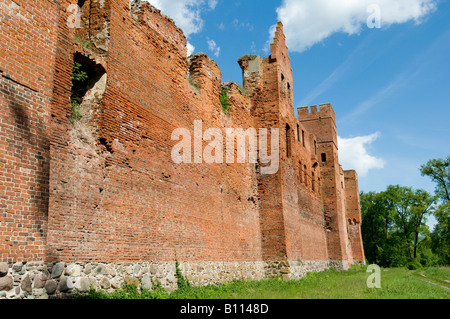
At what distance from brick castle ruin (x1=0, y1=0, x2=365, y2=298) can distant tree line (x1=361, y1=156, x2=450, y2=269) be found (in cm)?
2964

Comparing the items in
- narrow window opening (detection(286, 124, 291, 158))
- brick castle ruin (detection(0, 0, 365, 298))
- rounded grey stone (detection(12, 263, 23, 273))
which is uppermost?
narrow window opening (detection(286, 124, 291, 158))

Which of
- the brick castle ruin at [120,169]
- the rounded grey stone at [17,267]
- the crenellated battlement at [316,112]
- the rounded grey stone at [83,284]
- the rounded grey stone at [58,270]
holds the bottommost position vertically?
the rounded grey stone at [83,284]

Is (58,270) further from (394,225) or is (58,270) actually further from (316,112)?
(394,225)

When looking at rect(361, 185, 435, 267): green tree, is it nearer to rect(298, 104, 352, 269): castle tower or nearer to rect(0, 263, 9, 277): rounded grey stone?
rect(298, 104, 352, 269): castle tower

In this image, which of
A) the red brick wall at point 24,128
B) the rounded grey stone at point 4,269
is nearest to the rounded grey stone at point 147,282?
the red brick wall at point 24,128

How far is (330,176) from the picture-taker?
Answer: 2919 centimetres

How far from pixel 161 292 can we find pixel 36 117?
477cm

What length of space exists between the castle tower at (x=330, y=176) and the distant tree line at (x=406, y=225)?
14831 millimetres

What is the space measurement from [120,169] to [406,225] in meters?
47.0

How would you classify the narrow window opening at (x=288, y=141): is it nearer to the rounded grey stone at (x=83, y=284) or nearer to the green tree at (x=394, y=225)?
the rounded grey stone at (x=83, y=284)

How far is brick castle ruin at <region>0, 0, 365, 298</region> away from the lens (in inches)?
239

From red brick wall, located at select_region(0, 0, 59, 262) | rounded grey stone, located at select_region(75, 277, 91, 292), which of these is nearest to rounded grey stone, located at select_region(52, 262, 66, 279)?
rounded grey stone, located at select_region(75, 277, 91, 292)

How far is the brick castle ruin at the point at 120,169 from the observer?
19.9 feet

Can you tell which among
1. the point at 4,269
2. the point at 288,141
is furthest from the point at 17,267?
the point at 288,141
